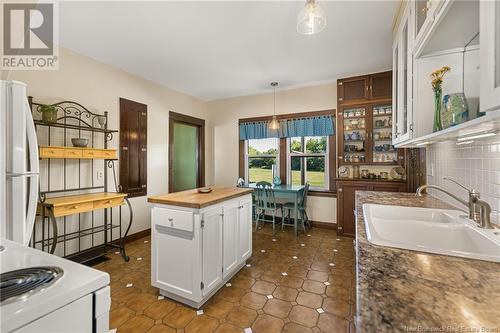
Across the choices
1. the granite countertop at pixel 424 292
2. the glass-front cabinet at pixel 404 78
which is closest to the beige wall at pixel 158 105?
the glass-front cabinet at pixel 404 78

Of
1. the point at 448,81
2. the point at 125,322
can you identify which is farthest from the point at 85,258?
the point at 448,81

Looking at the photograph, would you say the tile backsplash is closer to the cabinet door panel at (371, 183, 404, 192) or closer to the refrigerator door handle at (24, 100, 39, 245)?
the cabinet door panel at (371, 183, 404, 192)

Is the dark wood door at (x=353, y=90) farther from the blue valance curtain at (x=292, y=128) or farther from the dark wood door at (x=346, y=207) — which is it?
the dark wood door at (x=346, y=207)

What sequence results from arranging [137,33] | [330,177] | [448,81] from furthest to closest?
1. [330,177]
2. [137,33]
3. [448,81]

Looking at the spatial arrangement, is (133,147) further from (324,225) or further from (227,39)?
(324,225)

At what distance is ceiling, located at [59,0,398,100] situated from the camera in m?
2.13

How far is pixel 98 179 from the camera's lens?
3141 millimetres

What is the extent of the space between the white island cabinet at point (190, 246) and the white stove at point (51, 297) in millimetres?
1040

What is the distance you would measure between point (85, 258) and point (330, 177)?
399cm

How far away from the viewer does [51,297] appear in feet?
2.18

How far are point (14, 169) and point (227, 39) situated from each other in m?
2.35

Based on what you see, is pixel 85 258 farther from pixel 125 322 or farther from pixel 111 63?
pixel 111 63

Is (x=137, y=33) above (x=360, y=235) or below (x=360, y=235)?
above

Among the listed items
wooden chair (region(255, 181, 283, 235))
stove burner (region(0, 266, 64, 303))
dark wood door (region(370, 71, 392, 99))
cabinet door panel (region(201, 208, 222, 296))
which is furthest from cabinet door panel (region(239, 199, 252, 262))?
A: dark wood door (region(370, 71, 392, 99))
